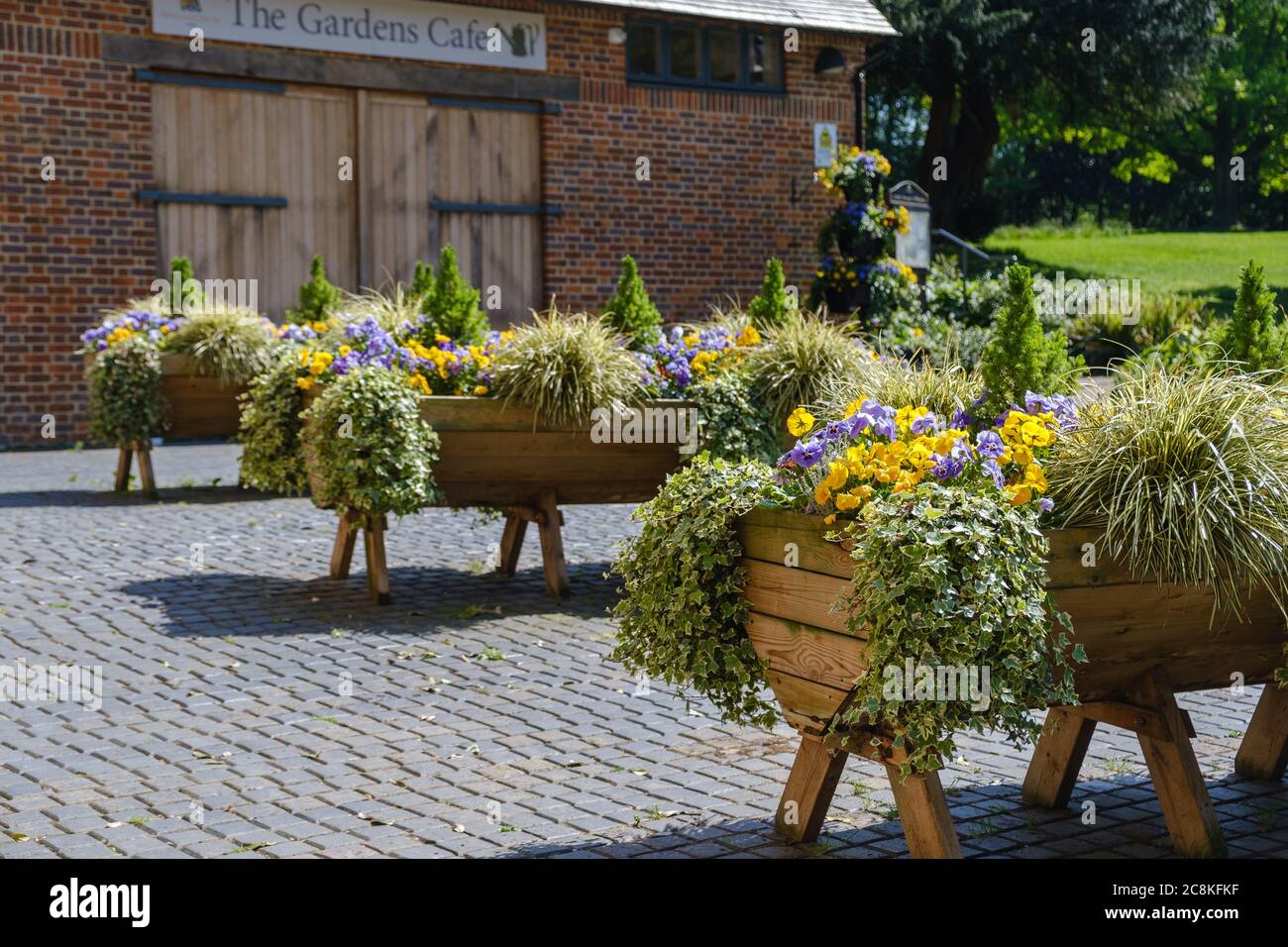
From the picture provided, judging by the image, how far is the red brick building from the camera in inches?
583

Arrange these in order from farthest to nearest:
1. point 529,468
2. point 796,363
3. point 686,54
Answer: point 686,54
point 796,363
point 529,468

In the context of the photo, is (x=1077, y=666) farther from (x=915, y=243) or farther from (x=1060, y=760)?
(x=915, y=243)

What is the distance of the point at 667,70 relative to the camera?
1805 cm

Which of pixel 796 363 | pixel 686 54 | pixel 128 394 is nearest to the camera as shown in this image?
pixel 796 363

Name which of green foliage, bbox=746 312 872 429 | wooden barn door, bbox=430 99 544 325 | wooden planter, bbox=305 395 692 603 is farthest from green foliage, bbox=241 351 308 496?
wooden barn door, bbox=430 99 544 325

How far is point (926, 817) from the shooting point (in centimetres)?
378

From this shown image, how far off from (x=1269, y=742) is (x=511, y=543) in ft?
14.2

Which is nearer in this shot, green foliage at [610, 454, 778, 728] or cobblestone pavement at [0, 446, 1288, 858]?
green foliage at [610, 454, 778, 728]

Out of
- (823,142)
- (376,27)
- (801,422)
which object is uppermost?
(376,27)

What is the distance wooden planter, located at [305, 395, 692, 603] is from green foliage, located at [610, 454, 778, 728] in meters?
3.52

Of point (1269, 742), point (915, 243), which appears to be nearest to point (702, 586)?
point (1269, 742)

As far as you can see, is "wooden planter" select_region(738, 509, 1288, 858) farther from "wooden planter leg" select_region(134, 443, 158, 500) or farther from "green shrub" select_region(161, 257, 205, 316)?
"green shrub" select_region(161, 257, 205, 316)

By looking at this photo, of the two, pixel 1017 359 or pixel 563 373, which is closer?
pixel 1017 359
